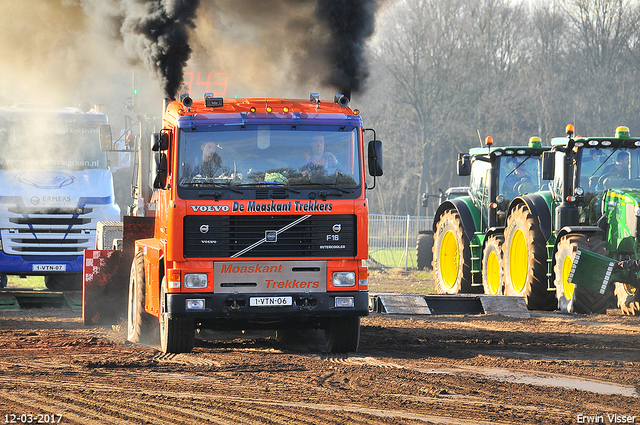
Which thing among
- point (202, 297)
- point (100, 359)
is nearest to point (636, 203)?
point (202, 297)

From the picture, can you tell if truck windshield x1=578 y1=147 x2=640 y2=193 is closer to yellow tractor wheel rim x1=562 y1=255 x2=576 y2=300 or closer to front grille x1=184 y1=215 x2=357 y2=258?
yellow tractor wheel rim x1=562 y1=255 x2=576 y2=300

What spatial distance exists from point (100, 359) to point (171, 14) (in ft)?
21.6

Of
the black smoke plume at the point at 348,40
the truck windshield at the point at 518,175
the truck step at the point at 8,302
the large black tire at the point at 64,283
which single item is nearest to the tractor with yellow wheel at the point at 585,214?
the truck windshield at the point at 518,175

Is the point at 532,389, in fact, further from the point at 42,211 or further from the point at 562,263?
the point at 42,211

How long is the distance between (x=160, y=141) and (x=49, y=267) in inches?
321

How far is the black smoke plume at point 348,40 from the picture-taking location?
14344 millimetres

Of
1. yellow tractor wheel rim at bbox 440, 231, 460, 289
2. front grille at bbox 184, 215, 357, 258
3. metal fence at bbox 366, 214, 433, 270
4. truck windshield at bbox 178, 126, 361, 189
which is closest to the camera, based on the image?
front grille at bbox 184, 215, 357, 258

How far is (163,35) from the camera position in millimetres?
13883

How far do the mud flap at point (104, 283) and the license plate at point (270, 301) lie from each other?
13.3 feet

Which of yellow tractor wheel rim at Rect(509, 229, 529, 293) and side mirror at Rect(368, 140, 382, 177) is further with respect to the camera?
yellow tractor wheel rim at Rect(509, 229, 529, 293)

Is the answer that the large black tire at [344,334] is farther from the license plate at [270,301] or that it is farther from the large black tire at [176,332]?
the large black tire at [176,332]

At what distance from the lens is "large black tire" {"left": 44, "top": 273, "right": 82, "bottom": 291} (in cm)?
1827

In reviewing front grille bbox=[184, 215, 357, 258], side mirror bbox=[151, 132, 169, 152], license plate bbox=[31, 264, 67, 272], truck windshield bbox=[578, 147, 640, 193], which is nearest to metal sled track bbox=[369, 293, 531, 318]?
truck windshield bbox=[578, 147, 640, 193]

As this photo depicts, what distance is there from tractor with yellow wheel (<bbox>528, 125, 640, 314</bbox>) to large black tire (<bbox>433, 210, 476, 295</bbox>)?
248cm
